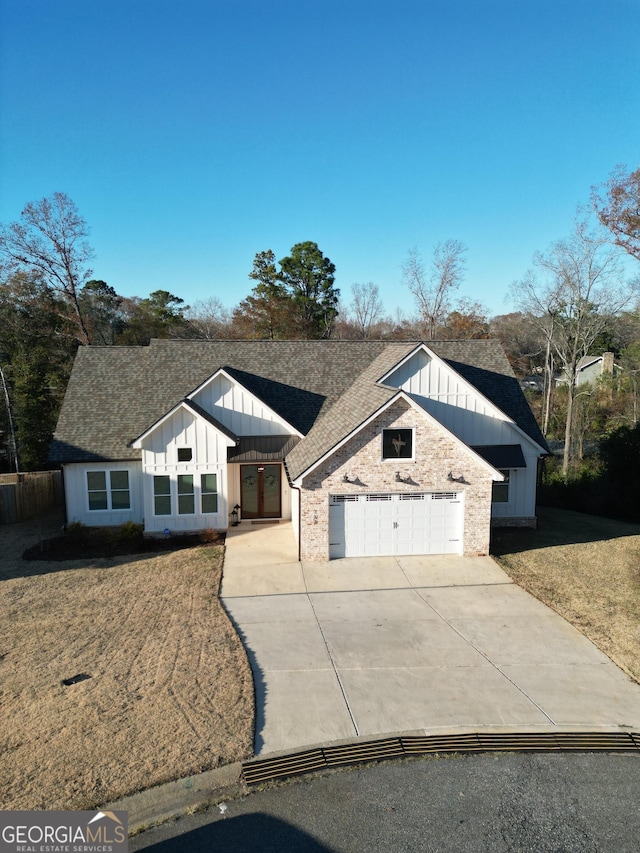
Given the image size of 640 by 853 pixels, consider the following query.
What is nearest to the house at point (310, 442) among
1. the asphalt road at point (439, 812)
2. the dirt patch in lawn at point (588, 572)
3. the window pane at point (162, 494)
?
the window pane at point (162, 494)

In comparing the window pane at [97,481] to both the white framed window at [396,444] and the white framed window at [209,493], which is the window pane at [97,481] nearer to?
the white framed window at [209,493]

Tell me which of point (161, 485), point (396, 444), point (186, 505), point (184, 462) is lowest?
point (186, 505)

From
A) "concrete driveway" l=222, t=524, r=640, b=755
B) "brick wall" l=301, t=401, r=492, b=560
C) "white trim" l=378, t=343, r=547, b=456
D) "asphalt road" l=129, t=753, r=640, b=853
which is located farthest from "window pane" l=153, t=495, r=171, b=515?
"asphalt road" l=129, t=753, r=640, b=853

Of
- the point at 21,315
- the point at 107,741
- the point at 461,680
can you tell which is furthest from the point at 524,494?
the point at 21,315

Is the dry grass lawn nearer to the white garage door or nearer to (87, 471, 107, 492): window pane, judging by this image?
the white garage door

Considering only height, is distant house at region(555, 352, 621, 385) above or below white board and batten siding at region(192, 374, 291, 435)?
above

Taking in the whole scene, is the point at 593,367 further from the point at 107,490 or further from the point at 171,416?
the point at 107,490

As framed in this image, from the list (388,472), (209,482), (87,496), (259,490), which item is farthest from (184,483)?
(388,472)
